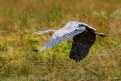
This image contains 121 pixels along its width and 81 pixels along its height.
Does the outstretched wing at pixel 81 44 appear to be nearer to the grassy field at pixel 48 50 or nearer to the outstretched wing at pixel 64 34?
the grassy field at pixel 48 50

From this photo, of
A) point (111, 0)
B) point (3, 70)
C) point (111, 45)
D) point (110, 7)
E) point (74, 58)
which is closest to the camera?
point (74, 58)

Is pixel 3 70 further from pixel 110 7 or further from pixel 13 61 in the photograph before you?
pixel 110 7

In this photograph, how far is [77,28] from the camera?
19.4 ft

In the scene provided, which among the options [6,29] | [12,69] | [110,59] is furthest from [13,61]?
[6,29]

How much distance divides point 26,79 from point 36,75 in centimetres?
27

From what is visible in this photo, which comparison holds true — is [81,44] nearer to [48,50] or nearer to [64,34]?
[64,34]

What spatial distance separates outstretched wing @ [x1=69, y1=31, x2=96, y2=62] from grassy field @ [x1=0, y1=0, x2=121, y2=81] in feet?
0.69

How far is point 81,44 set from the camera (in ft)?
21.6

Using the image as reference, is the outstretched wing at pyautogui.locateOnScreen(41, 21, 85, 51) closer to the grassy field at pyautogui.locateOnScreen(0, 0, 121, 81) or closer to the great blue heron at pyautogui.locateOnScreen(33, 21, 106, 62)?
the great blue heron at pyautogui.locateOnScreen(33, 21, 106, 62)

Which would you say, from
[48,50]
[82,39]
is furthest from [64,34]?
[48,50]

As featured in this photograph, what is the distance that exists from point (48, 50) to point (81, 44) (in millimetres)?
1549

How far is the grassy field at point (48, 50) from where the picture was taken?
271 inches

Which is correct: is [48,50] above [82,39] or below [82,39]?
below

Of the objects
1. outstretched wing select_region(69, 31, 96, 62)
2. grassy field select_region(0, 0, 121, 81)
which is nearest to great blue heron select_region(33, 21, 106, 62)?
outstretched wing select_region(69, 31, 96, 62)
